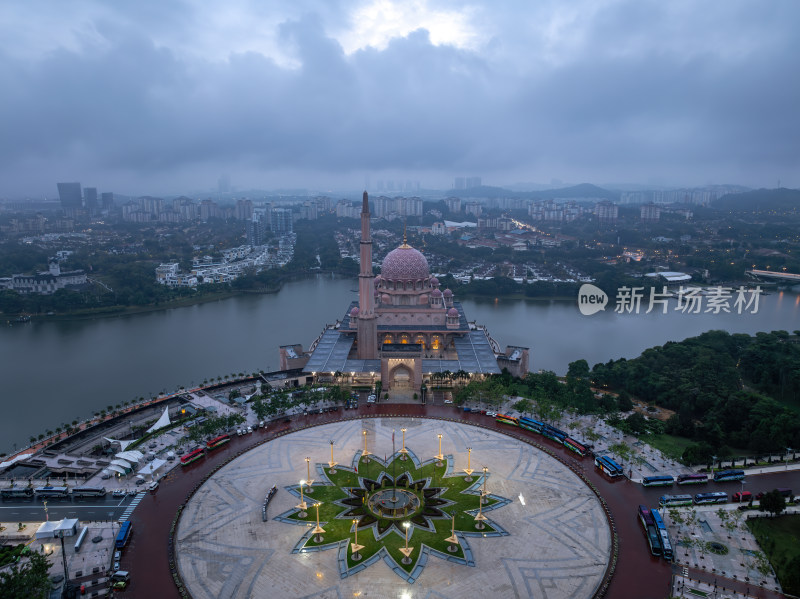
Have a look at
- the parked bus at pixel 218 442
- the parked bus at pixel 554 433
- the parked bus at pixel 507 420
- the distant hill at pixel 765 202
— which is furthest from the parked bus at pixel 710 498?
the distant hill at pixel 765 202

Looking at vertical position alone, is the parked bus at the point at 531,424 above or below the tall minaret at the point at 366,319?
below

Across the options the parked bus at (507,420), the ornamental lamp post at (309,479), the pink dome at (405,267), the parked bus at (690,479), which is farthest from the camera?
the pink dome at (405,267)

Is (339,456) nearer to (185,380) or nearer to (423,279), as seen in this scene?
(185,380)

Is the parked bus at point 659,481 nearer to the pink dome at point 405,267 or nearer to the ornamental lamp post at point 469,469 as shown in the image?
the ornamental lamp post at point 469,469

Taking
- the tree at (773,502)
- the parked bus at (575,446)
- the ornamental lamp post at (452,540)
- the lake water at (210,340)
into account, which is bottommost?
the lake water at (210,340)

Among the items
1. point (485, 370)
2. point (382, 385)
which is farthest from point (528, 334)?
point (382, 385)

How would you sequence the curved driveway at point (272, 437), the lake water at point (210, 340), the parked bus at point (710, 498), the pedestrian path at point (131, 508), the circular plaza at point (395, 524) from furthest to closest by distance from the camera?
the lake water at point (210, 340)
the parked bus at point (710, 498)
the pedestrian path at point (131, 508)
the circular plaza at point (395, 524)
the curved driveway at point (272, 437)
